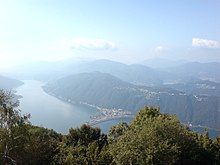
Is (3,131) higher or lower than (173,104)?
higher

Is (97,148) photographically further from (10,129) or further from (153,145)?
(10,129)

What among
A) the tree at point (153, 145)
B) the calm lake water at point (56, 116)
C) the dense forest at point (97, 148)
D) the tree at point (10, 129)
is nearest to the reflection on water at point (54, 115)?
the calm lake water at point (56, 116)

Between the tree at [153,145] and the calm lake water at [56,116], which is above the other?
the tree at [153,145]

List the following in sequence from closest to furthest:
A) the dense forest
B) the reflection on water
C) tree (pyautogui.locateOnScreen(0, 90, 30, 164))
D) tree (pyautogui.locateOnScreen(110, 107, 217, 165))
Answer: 1. tree (pyautogui.locateOnScreen(110, 107, 217, 165))
2. the dense forest
3. tree (pyautogui.locateOnScreen(0, 90, 30, 164))
4. the reflection on water

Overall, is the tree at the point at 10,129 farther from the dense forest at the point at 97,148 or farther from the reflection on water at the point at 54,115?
the reflection on water at the point at 54,115

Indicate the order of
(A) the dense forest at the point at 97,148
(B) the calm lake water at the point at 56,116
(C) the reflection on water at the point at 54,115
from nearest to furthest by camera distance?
(A) the dense forest at the point at 97,148, (B) the calm lake water at the point at 56,116, (C) the reflection on water at the point at 54,115

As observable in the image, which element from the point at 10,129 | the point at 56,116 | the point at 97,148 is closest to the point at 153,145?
the point at 97,148

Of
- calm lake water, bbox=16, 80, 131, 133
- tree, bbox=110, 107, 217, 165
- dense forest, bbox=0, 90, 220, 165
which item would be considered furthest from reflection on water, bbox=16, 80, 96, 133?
tree, bbox=110, 107, 217, 165

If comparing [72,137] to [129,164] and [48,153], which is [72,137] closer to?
[48,153]

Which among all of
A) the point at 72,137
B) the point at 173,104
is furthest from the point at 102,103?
the point at 72,137

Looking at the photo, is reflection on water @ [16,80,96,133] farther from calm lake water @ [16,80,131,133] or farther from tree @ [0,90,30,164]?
tree @ [0,90,30,164]

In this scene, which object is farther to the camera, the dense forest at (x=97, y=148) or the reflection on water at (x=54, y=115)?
the reflection on water at (x=54, y=115)
